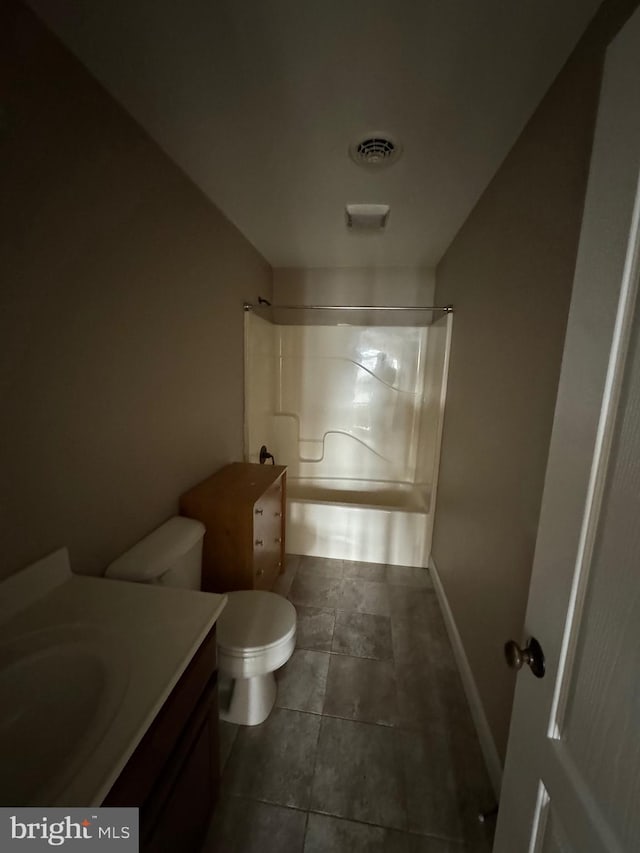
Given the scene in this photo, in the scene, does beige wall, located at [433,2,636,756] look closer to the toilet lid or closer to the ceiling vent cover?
the ceiling vent cover

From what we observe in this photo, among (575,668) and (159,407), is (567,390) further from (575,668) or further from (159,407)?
(159,407)

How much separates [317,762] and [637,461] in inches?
59.6

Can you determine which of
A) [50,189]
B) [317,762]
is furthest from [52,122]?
[317,762]

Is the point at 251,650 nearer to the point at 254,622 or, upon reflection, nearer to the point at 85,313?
the point at 254,622

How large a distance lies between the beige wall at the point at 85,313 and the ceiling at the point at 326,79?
0.15m

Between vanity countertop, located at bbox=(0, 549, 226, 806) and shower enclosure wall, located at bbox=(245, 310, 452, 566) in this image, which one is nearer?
vanity countertop, located at bbox=(0, 549, 226, 806)

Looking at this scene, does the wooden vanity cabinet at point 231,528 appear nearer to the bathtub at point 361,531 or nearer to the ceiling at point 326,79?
the bathtub at point 361,531

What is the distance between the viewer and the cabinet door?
5.50 feet

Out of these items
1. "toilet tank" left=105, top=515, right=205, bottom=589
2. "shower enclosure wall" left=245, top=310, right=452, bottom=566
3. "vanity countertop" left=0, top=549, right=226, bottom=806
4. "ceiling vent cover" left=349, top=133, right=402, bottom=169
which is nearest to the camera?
"vanity countertop" left=0, top=549, right=226, bottom=806

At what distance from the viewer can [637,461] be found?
43 cm

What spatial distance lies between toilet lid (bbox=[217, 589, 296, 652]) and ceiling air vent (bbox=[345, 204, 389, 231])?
2.05 metres

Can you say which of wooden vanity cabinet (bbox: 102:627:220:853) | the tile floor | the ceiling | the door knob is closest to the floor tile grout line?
the tile floor

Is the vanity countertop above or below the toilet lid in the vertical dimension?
above

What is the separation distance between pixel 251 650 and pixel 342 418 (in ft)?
7.17
